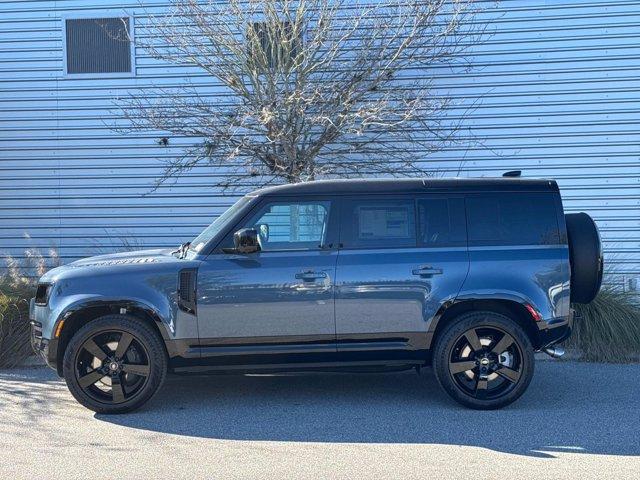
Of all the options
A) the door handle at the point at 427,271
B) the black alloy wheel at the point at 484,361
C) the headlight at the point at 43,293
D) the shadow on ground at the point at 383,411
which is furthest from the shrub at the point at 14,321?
the black alloy wheel at the point at 484,361

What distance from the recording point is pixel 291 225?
22.0 feet

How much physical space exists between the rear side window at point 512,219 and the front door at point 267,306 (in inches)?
52.1

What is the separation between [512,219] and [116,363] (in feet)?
12.1

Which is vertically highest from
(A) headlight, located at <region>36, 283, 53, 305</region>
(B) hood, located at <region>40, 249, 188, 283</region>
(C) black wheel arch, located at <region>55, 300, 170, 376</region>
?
(B) hood, located at <region>40, 249, 188, 283</region>

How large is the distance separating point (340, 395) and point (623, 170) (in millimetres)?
6764

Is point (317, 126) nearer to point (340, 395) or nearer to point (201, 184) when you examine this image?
point (201, 184)

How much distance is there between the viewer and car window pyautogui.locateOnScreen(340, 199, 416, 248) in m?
6.53

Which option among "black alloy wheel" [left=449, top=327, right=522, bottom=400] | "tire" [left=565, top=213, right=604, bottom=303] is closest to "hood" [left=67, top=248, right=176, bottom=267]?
"black alloy wheel" [left=449, top=327, right=522, bottom=400]

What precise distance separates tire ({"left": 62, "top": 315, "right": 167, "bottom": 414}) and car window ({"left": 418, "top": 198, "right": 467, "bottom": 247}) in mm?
2509

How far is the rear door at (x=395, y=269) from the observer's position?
6387mm

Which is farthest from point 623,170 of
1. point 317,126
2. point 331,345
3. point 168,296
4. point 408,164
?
point 168,296

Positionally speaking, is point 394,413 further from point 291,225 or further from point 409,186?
point 409,186

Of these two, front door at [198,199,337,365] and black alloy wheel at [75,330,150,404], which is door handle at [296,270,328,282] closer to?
front door at [198,199,337,365]

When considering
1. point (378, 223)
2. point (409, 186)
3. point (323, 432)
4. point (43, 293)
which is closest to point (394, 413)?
point (323, 432)
